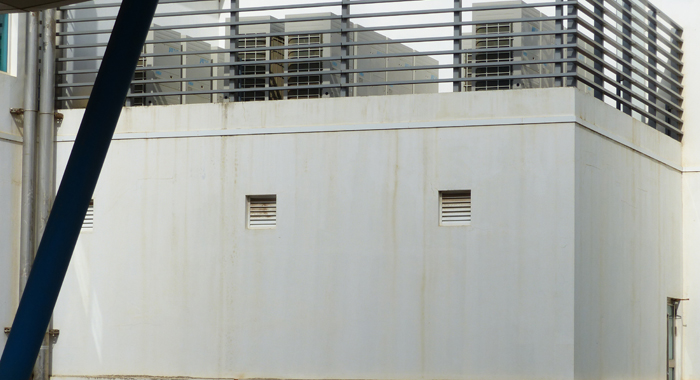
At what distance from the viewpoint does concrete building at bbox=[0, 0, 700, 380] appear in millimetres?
11445

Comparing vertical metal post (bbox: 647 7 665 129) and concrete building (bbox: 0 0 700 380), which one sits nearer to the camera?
concrete building (bbox: 0 0 700 380)

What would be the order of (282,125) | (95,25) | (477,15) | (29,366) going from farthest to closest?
(95,25) → (477,15) → (282,125) → (29,366)

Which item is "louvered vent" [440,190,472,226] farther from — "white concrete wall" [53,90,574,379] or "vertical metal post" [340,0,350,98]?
"vertical metal post" [340,0,350,98]

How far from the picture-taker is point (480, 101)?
1172 centimetres

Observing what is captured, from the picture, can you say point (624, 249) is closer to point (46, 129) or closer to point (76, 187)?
point (46, 129)

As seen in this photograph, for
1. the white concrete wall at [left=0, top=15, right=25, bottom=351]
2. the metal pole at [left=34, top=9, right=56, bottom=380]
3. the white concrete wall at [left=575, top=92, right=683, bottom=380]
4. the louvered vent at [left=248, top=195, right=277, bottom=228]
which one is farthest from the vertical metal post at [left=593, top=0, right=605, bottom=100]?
the white concrete wall at [left=0, top=15, right=25, bottom=351]

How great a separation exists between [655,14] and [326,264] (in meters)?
6.97

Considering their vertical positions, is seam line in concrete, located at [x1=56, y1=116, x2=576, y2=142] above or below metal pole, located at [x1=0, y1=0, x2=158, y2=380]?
above

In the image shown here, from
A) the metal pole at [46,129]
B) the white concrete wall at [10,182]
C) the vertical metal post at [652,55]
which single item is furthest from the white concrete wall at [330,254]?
the vertical metal post at [652,55]

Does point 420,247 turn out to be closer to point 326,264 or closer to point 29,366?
point 326,264

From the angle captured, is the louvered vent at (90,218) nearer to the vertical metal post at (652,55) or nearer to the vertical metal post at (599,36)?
the vertical metal post at (599,36)

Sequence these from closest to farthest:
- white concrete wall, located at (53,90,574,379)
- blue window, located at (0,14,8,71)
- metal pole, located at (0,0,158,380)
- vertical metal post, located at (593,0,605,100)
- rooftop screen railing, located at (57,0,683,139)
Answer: metal pole, located at (0,0,158,380), white concrete wall, located at (53,90,574,379), rooftop screen railing, located at (57,0,683,139), vertical metal post, located at (593,0,605,100), blue window, located at (0,14,8,71)

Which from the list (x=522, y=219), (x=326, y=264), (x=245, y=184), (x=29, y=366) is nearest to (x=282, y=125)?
(x=245, y=184)

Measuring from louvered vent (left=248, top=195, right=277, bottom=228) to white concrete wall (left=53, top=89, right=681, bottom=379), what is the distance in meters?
0.13
